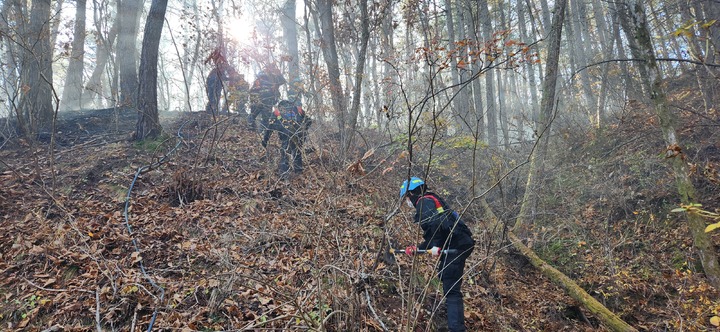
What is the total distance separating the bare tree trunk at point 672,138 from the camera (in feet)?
15.6

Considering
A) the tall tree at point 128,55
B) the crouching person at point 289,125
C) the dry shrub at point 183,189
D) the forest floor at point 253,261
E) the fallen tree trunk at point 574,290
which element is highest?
the tall tree at point 128,55

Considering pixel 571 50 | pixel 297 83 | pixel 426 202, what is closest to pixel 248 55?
pixel 297 83

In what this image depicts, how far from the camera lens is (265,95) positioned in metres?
8.70

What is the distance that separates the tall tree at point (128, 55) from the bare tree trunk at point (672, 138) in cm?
995

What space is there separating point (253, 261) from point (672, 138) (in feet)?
19.0

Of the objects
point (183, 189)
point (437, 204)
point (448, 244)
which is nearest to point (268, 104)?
point (183, 189)

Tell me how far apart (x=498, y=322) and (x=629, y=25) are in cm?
477

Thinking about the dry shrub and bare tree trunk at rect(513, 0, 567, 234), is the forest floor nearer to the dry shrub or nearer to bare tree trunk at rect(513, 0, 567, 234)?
the dry shrub

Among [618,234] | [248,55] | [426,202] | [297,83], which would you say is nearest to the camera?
[426,202]

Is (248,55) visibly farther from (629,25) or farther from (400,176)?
(629,25)

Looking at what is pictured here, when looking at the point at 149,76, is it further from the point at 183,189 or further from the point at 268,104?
the point at 183,189

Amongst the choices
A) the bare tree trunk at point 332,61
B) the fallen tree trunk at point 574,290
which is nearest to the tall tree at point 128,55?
the bare tree trunk at point 332,61

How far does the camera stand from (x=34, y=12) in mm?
8633

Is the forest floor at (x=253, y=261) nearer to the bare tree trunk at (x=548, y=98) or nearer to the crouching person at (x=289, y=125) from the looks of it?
the crouching person at (x=289, y=125)
